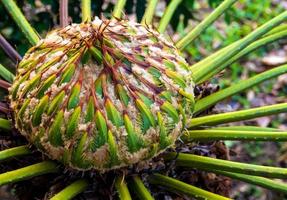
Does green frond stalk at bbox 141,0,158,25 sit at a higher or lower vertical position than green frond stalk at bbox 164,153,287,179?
higher

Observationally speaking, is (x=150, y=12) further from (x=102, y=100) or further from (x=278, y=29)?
(x=102, y=100)

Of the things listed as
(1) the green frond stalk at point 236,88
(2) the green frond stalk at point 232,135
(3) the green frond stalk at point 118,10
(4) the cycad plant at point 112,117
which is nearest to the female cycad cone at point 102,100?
(4) the cycad plant at point 112,117

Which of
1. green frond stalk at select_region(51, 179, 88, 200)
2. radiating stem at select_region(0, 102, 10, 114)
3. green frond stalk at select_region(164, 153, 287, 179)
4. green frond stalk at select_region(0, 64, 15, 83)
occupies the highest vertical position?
green frond stalk at select_region(0, 64, 15, 83)

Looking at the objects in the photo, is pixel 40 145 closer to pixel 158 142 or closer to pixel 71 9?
pixel 158 142

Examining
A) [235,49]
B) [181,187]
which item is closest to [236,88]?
[235,49]

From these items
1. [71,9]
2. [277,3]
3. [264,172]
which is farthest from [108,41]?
[277,3]

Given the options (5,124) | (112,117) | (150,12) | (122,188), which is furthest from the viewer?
(150,12)

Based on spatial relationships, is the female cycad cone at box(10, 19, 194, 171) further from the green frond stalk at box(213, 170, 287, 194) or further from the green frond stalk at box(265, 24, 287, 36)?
the green frond stalk at box(265, 24, 287, 36)

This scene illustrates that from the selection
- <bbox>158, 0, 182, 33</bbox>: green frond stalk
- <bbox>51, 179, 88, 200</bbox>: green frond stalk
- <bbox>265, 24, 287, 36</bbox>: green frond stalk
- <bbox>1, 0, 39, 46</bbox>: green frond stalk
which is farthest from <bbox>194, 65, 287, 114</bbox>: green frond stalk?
<bbox>1, 0, 39, 46</bbox>: green frond stalk
